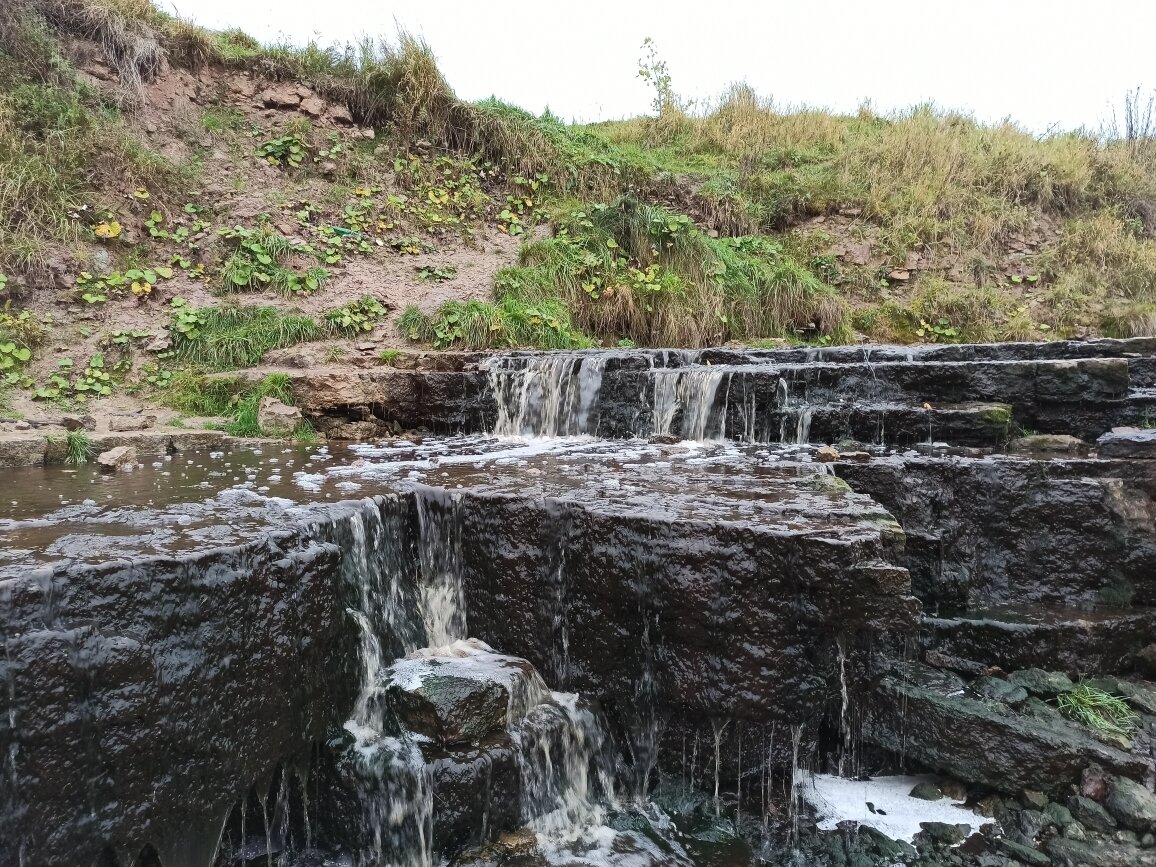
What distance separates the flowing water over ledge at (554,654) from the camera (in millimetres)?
2119

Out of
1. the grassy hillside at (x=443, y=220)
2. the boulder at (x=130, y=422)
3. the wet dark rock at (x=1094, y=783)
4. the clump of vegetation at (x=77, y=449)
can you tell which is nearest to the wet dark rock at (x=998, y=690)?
the wet dark rock at (x=1094, y=783)

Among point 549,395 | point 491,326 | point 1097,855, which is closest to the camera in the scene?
point 1097,855

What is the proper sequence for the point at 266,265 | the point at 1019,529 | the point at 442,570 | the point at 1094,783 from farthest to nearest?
1. the point at 266,265
2. the point at 1019,529
3. the point at 442,570
4. the point at 1094,783

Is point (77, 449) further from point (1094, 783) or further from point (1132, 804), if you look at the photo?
point (1132, 804)

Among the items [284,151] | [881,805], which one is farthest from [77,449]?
[284,151]

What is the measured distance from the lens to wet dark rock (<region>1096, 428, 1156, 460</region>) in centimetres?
344

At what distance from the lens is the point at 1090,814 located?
8.50 feet

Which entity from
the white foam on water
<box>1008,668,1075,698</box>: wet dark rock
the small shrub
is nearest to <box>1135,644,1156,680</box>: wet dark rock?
<box>1008,668,1075,698</box>: wet dark rock

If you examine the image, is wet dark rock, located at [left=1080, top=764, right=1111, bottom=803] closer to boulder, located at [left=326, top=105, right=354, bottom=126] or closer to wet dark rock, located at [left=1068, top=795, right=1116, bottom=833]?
wet dark rock, located at [left=1068, top=795, right=1116, bottom=833]

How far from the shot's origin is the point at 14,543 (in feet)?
8.01

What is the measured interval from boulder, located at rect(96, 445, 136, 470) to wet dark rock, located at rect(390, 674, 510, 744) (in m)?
2.91

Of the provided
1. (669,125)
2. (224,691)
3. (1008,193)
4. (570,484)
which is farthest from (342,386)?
(1008,193)

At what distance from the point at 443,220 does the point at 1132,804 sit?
860 centimetres

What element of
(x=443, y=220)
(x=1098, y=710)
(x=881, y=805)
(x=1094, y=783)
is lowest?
(x=881, y=805)
